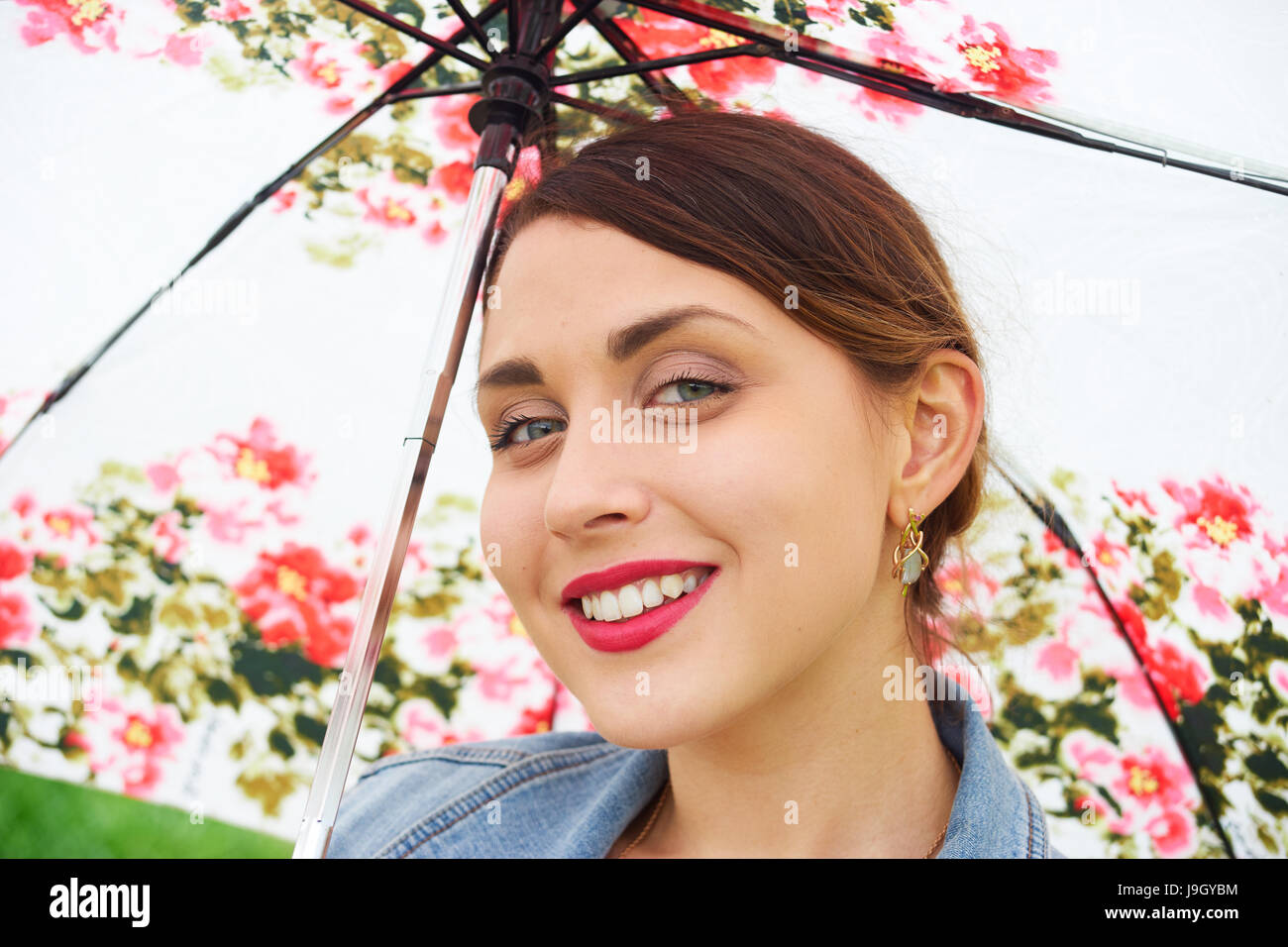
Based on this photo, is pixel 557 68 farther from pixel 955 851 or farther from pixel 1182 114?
pixel 955 851

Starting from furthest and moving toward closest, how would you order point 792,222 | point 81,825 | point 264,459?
1. point 81,825
2. point 264,459
3. point 792,222

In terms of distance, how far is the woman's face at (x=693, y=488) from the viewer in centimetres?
→ 142

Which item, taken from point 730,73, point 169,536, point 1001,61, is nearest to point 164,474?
point 169,536

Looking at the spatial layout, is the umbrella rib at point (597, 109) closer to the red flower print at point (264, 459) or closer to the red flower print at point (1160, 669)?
the red flower print at point (264, 459)

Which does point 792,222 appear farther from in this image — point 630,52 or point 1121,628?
point 1121,628

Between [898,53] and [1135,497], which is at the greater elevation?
[898,53]

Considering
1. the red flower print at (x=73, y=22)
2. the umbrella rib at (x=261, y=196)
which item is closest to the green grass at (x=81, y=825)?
the umbrella rib at (x=261, y=196)

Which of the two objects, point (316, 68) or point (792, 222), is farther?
point (316, 68)

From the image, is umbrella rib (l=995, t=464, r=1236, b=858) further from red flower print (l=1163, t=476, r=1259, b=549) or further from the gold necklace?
the gold necklace

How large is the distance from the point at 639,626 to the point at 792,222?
2.30 feet

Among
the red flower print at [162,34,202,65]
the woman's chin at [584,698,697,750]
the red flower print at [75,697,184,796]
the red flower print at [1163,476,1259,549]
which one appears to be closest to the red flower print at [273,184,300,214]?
the red flower print at [162,34,202,65]

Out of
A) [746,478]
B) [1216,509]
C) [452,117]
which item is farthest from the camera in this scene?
[452,117]

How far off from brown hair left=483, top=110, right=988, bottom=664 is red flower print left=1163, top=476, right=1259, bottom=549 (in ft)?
1.44

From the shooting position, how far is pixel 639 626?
147 centimetres
